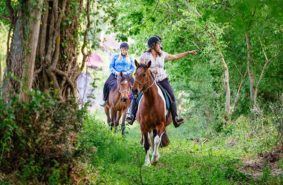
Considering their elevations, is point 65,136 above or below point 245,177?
above

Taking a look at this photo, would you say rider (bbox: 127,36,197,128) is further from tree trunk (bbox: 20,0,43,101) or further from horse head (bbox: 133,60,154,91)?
tree trunk (bbox: 20,0,43,101)

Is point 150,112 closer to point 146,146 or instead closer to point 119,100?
point 146,146

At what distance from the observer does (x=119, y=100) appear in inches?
742

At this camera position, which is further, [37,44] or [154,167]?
[154,167]

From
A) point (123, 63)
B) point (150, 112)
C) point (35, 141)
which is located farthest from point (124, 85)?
point (35, 141)

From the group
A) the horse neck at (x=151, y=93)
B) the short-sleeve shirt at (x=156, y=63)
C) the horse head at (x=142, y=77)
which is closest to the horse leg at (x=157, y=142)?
the horse neck at (x=151, y=93)

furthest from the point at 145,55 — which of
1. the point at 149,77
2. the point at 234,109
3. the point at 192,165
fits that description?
the point at 234,109

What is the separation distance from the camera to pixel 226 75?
2242cm

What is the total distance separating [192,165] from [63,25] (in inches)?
187

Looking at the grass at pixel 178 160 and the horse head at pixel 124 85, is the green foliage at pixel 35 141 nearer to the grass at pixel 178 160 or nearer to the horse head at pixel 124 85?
the grass at pixel 178 160

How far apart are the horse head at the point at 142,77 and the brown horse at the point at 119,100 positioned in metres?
5.00

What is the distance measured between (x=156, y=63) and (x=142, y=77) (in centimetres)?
121

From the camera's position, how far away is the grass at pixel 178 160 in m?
9.95

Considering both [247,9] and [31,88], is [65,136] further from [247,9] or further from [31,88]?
[247,9]
